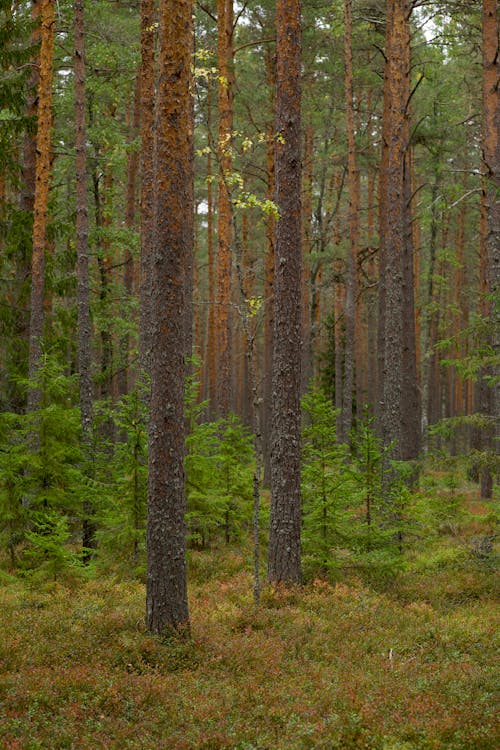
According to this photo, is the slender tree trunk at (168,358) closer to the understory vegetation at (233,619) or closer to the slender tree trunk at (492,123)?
the understory vegetation at (233,619)

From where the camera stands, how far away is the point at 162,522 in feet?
25.5

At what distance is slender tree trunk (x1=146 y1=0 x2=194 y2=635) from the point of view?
7793 millimetres

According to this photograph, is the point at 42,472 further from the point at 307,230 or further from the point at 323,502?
the point at 307,230

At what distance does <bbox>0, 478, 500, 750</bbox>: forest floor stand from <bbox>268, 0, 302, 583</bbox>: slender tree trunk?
4.76 feet

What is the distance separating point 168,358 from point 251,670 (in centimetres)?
364

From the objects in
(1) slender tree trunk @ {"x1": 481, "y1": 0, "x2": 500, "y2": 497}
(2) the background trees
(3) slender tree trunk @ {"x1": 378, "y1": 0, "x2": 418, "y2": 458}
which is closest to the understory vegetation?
(2) the background trees

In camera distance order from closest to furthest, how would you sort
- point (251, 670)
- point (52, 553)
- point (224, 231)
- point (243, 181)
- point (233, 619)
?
point (251, 670) < point (233, 619) < point (52, 553) < point (243, 181) < point (224, 231)

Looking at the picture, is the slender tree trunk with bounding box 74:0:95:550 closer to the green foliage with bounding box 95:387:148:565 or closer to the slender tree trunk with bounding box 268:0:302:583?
the green foliage with bounding box 95:387:148:565

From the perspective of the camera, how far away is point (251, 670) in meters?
7.36

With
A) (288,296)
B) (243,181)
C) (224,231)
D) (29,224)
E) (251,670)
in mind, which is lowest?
(251,670)

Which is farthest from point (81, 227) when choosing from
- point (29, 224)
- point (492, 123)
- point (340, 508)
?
point (492, 123)

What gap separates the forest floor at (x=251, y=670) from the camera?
592 cm

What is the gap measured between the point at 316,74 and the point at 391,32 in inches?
423

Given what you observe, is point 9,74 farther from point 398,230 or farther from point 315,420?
point 315,420
